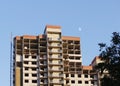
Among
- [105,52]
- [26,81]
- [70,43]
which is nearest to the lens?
[105,52]

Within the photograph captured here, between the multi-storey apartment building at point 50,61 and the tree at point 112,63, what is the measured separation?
280 ft

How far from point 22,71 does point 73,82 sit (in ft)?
55.1

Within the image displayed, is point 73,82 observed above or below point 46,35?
below

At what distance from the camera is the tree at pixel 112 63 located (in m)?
38.3

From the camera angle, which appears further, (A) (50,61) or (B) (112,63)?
(A) (50,61)

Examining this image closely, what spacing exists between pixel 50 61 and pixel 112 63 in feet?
296

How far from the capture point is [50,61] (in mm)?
129000

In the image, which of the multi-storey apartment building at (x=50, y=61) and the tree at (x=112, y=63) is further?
the multi-storey apartment building at (x=50, y=61)

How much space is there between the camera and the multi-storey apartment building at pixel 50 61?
4983 inches

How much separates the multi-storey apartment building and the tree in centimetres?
8532

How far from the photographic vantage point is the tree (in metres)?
38.3

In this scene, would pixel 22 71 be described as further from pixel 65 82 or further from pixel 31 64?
pixel 65 82

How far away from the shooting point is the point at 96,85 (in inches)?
5197

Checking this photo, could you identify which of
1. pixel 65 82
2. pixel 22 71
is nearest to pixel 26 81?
pixel 22 71
